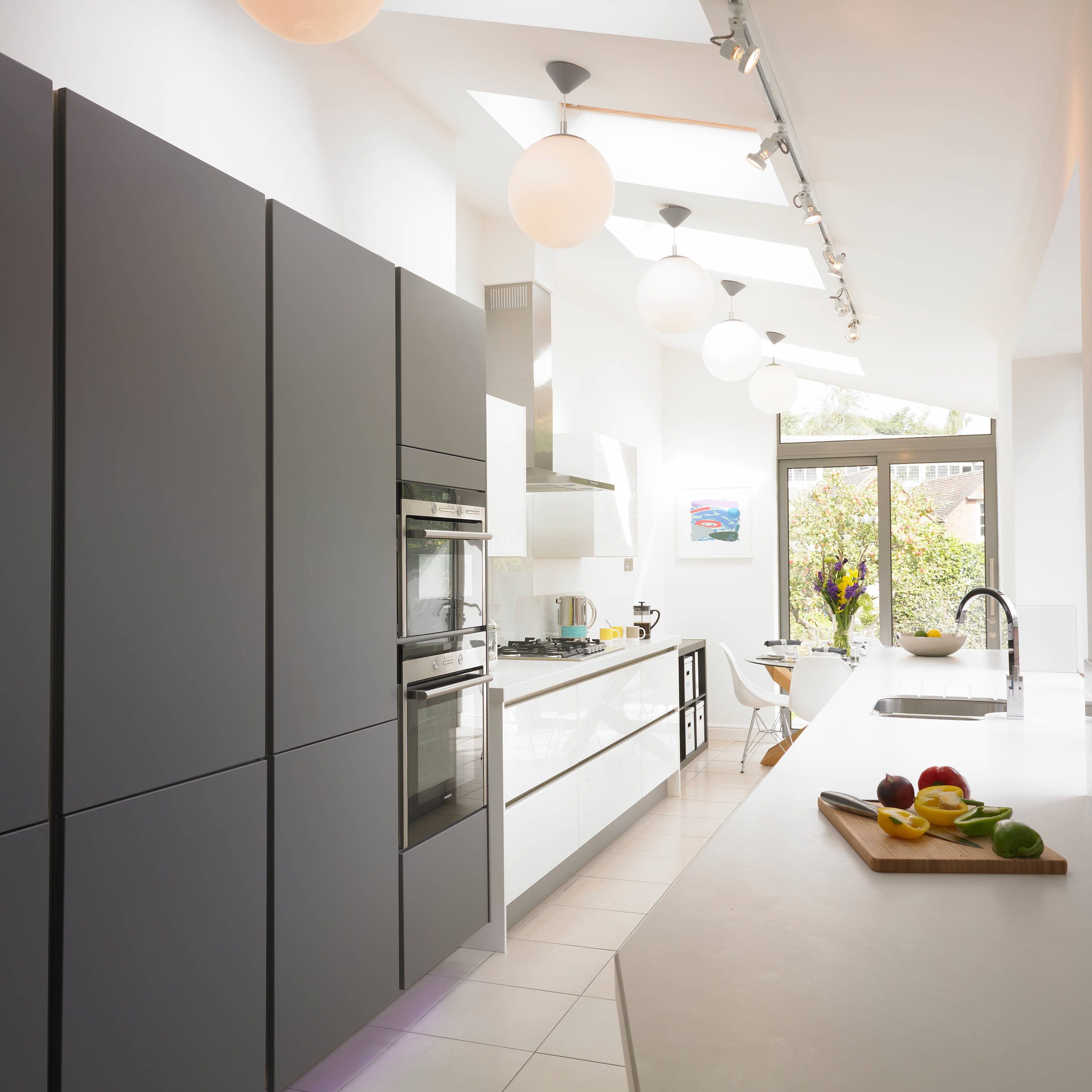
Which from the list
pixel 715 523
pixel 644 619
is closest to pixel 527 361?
pixel 644 619

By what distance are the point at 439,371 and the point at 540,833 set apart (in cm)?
179

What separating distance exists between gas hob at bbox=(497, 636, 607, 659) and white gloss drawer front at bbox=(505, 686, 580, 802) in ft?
1.24

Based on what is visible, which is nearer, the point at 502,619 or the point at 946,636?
the point at 946,636

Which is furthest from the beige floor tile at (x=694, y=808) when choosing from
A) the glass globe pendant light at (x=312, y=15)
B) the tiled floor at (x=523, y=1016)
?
the glass globe pendant light at (x=312, y=15)

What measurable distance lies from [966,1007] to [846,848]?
550 mm

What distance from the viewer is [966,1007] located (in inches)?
36.1

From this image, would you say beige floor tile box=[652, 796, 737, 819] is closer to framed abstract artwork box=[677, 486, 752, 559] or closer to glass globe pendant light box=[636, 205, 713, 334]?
framed abstract artwork box=[677, 486, 752, 559]

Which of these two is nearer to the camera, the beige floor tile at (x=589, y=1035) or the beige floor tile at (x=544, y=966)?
the beige floor tile at (x=589, y=1035)

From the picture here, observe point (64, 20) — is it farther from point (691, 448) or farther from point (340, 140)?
point (691, 448)

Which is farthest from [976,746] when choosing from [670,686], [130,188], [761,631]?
[761,631]

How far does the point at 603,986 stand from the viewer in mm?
2932

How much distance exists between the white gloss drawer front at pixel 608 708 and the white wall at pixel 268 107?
186 cm

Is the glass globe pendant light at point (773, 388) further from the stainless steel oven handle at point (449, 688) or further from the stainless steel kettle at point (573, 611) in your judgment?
the stainless steel oven handle at point (449, 688)

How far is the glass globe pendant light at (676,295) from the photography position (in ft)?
11.1
